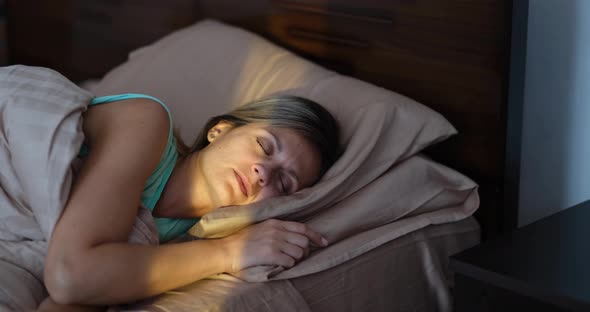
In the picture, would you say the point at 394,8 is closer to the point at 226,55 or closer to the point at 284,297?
the point at 226,55

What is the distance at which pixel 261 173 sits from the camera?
4.30 ft

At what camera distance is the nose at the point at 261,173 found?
4.30 ft

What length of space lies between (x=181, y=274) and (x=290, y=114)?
1.32 feet

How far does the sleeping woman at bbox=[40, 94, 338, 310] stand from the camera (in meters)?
1.11

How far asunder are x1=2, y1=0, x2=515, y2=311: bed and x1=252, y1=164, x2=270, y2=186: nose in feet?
0.42

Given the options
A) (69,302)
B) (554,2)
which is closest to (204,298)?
(69,302)

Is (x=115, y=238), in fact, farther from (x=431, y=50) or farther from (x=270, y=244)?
(x=431, y=50)

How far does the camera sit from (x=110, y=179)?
1.15m

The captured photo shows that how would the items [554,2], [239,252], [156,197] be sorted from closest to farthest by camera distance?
[239,252] < [156,197] < [554,2]

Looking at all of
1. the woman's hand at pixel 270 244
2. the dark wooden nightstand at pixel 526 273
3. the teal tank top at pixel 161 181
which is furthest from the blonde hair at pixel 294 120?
the dark wooden nightstand at pixel 526 273

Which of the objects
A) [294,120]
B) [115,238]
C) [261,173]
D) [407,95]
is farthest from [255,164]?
[407,95]

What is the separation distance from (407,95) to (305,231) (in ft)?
1.69

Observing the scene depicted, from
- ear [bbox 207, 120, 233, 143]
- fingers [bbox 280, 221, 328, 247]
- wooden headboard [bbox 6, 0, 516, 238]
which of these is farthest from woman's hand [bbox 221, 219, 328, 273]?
wooden headboard [bbox 6, 0, 516, 238]

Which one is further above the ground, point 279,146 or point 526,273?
point 279,146
